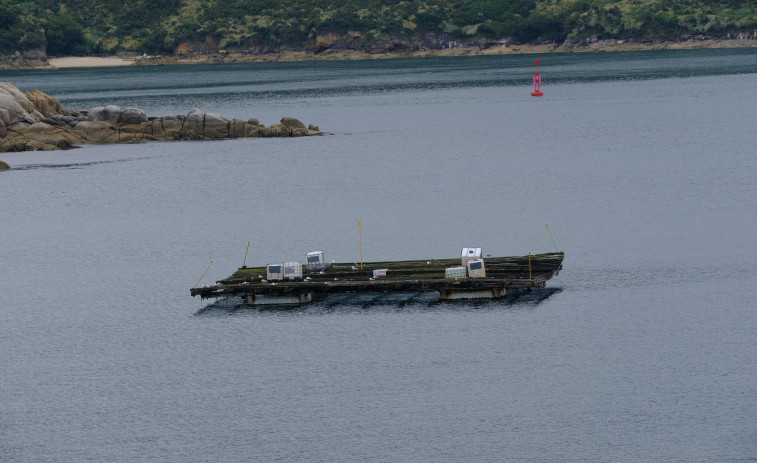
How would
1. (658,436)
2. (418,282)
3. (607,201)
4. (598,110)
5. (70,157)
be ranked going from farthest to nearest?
(598,110) < (70,157) < (607,201) < (418,282) < (658,436)

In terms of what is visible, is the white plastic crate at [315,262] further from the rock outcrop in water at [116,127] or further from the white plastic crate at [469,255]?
the rock outcrop in water at [116,127]

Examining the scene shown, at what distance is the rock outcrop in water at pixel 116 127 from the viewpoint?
150 meters

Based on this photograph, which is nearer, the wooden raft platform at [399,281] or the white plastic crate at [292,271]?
the wooden raft platform at [399,281]

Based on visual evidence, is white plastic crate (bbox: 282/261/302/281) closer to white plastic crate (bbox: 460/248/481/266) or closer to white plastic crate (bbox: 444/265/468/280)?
white plastic crate (bbox: 444/265/468/280)

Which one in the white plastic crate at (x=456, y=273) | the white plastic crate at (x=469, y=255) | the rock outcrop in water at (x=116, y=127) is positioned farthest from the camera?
the rock outcrop in water at (x=116, y=127)

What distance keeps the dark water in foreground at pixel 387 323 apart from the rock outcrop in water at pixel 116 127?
27.9m

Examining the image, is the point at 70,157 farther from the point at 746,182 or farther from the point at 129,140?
the point at 746,182

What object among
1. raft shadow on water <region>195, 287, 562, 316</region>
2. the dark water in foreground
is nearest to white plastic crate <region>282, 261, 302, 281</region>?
raft shadow on water <region>195, 287, 562, 316</region>

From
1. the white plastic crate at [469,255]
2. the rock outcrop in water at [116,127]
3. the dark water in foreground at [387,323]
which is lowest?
the dark water in foreground at [387,323]

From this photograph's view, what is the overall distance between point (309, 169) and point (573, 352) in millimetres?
67277

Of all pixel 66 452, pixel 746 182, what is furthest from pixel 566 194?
pixel 66 452

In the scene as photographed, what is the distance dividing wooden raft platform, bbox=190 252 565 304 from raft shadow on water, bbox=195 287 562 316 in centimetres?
58

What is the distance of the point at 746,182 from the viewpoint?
101438 mm

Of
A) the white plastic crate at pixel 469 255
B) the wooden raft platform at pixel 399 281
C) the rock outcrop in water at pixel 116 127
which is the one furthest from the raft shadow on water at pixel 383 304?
the rock outcrop in water at pixel 116 127
